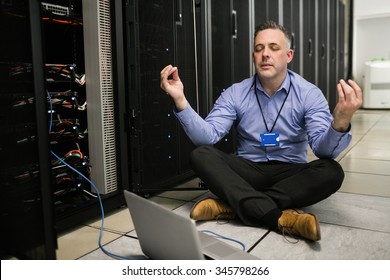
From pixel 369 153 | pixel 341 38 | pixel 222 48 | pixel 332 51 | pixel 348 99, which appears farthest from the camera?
pixel 341 38

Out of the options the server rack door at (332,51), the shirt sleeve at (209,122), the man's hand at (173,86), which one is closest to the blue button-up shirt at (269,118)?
the shirt sleeve at (209,122)

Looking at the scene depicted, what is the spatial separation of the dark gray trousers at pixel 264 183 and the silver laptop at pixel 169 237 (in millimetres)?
334

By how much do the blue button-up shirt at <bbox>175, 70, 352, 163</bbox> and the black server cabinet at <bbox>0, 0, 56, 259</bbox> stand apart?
2.73 feet

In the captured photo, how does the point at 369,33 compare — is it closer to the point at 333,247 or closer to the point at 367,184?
the point at 367,184

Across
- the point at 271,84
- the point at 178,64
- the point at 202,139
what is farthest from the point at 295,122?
the point at 178,64

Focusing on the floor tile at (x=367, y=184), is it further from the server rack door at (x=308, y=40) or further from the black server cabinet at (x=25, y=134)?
the server rack door at (x=308, y=40)

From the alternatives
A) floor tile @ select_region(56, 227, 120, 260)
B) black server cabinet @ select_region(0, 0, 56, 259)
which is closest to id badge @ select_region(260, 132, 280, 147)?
floor tile @ select_region(56, 227, 120, 260)

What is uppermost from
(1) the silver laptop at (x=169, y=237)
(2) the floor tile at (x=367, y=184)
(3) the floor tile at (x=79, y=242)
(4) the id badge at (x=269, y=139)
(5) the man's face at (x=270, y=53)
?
(5) the man's face at (x=270, y=53)

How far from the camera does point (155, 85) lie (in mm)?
2178

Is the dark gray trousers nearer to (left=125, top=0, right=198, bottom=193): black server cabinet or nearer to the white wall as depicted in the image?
(left=125, top=0, right=198, bottom=193): black server cabinet

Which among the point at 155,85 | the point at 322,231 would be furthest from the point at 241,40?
the point at 322,231

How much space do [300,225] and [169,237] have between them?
66 cm

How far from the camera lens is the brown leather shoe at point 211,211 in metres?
1.83
